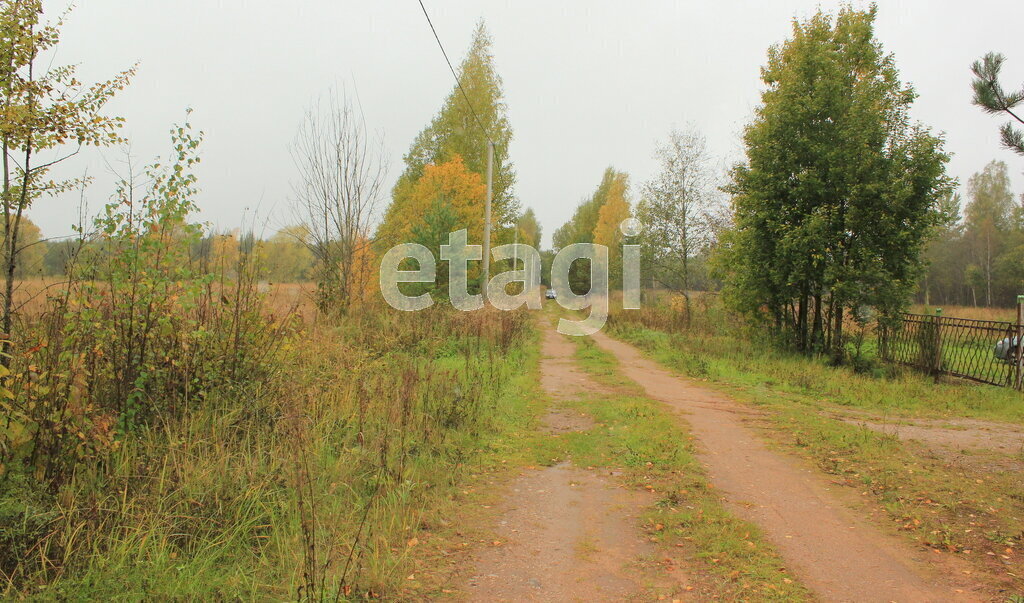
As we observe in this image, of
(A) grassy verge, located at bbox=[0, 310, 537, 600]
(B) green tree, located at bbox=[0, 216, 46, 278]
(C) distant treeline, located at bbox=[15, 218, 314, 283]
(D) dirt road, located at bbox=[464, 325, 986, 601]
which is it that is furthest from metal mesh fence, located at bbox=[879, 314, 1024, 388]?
(B) green tree, located at bbox=[0, 216, 46, 278]

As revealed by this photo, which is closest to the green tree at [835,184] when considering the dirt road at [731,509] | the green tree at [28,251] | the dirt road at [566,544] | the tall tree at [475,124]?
the dirt road at [731,509]

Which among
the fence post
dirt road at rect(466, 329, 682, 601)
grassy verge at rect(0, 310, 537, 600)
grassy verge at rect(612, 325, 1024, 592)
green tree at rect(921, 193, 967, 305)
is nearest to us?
grassy verge at rect(0, 310, 537, 600)

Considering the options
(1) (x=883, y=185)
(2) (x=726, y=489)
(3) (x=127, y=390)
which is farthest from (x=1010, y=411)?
(3) (x=127, y=390)

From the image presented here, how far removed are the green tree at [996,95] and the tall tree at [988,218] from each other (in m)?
45.0

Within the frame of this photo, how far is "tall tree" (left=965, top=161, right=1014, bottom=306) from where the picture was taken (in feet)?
140

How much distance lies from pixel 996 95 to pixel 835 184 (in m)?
7.31

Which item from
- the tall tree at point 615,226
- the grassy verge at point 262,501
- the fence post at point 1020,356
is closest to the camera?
the grassy verge at point 262,501

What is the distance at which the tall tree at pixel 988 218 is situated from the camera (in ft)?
140

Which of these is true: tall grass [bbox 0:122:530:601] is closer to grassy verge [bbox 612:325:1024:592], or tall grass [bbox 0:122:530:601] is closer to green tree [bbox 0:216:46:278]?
green tree [bbox 0:216:46:278]

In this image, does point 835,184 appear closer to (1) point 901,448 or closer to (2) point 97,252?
(1) point 901,448

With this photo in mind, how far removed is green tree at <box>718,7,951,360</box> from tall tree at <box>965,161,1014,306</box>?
37574 millimetres

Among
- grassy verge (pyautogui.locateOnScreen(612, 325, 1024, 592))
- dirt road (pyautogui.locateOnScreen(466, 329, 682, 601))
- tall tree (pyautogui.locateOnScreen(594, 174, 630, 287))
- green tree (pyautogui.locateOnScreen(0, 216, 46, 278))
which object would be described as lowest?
dirt road (pyautogui.locateOnScreen(466, 329, 682, 601))

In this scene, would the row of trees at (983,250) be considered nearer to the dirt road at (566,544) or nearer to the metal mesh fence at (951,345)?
the metal mesh fence at (951,345)

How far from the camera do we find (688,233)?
79.9ft
